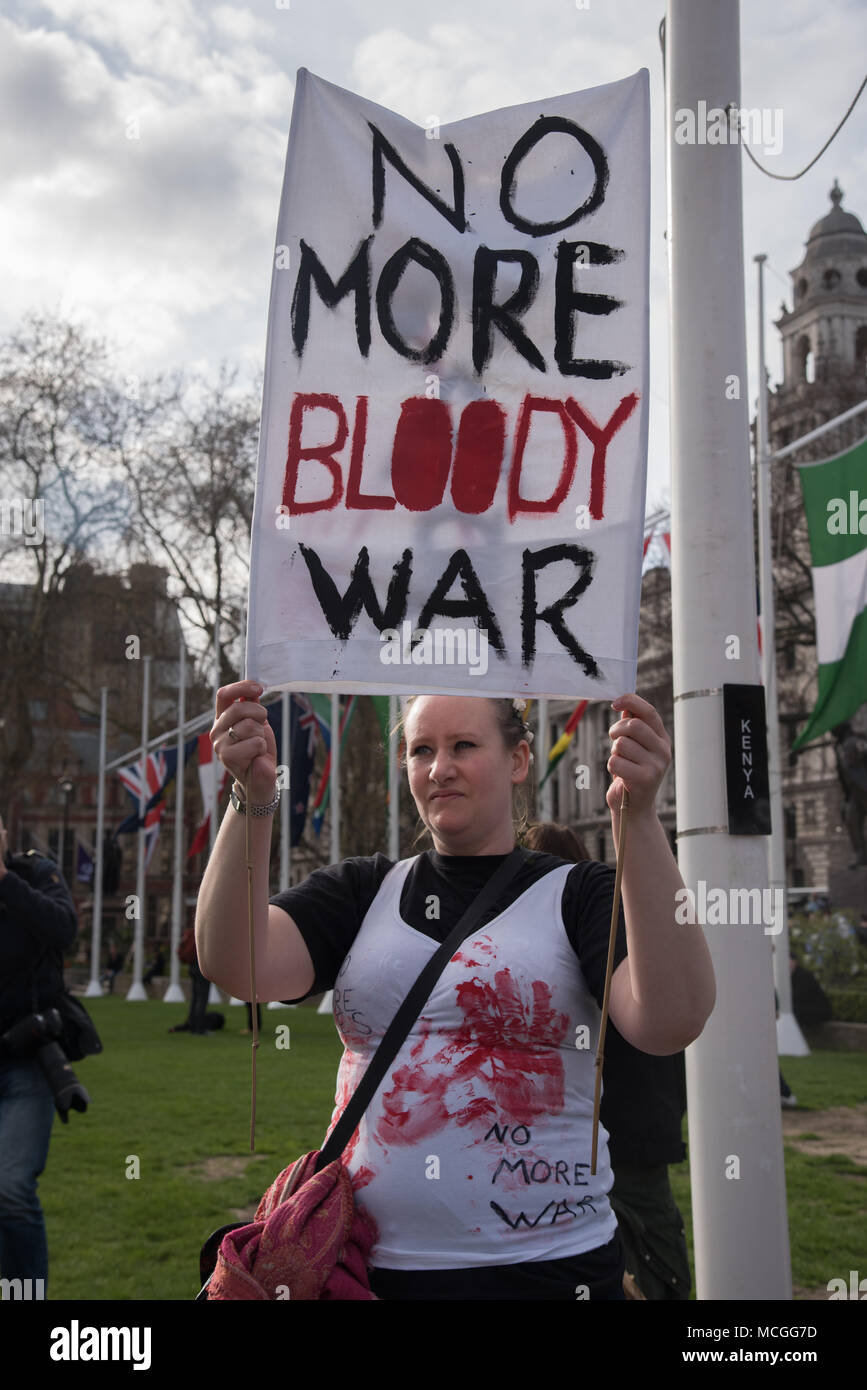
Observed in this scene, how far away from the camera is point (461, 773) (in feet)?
8.28

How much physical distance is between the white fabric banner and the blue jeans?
265 centimetres

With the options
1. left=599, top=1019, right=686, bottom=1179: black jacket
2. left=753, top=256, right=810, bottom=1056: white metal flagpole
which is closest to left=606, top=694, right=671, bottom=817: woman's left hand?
left=599, top=1019, right=686, bottom=1179: black jacket

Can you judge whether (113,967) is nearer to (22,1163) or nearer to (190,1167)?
(190,1167)

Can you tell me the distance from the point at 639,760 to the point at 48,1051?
3180 mm

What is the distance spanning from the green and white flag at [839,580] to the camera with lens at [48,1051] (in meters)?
8.57

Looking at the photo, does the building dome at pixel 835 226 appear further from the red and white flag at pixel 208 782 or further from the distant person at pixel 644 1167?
the distant person at pixel 644 1167

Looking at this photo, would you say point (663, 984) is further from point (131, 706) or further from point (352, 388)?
point (131, 706)

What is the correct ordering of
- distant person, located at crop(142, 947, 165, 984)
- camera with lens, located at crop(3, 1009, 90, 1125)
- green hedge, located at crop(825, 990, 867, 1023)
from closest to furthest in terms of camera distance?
camera with lens, located at crop(3, 1009, 90, 1125)
green hedge, located at crop(825, 990, 867, 1023)
distant person, located at crop(142, 947, 165, 984)

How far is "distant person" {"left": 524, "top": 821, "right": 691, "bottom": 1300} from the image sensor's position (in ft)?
11.8

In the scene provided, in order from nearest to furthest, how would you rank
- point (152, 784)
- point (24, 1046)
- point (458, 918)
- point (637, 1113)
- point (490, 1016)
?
1. point (490, 1016)
2. point (458, 918)
3. point (637, 1113)
4. point (24, 1046)
5. point (152, 784)

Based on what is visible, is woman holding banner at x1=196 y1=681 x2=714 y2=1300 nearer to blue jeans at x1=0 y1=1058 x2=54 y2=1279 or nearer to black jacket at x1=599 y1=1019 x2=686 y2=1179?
black jacket at x1=599 y1=1019 x2=686 y2=1179

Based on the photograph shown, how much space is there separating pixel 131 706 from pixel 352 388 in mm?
40101

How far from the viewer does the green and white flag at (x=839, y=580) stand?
38.7 ft

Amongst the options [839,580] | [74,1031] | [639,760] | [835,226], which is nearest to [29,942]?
[74,1031]
